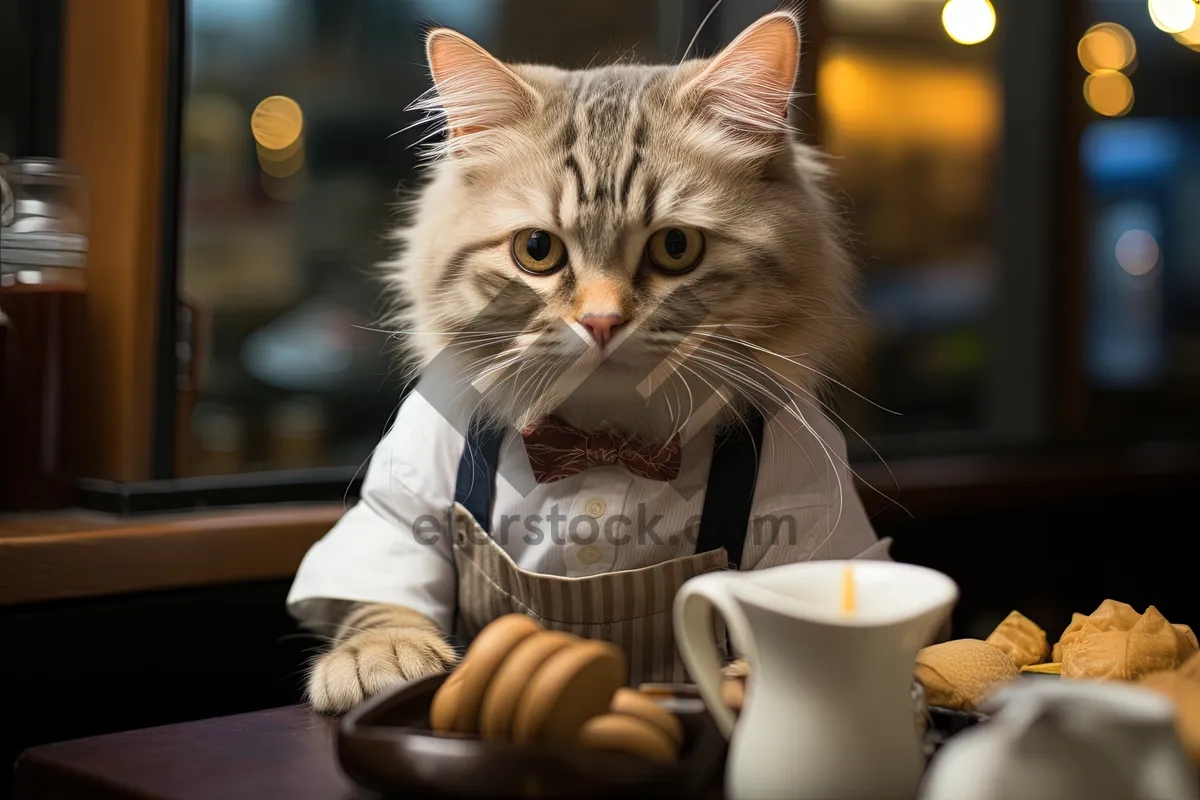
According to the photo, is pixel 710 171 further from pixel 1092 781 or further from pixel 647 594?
pixel 1092 781

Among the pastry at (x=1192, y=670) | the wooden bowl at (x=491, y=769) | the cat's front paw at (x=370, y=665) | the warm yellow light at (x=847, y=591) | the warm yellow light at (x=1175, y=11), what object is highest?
the warm yellow light at (x=1175, y=11)

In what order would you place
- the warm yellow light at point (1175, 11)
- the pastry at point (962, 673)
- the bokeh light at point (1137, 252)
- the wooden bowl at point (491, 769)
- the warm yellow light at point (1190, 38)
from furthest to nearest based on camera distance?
the bokeh light at point (1137, 252) → the warm yellow light at point (1190, 38) → the warm yellow light at point (1175, 11) → the pastry at point (962, 673) → the wooden bowl at point (491, 769)

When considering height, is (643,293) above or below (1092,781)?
above

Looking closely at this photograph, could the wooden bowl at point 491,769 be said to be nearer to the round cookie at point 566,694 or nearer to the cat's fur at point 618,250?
the round cookie at point 566,694

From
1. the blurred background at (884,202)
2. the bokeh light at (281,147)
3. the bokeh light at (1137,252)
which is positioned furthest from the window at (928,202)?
the bokeh light at (281,147)

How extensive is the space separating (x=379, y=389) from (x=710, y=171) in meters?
0.92

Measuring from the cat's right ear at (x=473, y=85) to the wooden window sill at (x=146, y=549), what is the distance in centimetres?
64

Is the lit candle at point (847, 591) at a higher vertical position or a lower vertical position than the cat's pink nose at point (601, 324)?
lower

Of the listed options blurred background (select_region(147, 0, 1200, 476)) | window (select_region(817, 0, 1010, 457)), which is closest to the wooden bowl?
blurred background (select_region(147, 0, 1200, 476))

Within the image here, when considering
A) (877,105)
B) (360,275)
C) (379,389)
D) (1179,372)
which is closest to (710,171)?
(379,389)

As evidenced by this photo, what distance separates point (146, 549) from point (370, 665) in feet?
1.73

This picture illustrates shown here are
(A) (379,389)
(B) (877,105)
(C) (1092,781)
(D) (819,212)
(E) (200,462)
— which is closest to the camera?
(C) (1092,781)

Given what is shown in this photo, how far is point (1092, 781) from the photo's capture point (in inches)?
23.7

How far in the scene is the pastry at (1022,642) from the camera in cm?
102
